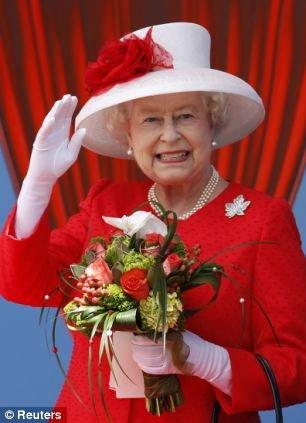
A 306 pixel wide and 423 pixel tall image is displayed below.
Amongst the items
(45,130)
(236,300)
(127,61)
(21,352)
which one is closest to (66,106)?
(45,130)

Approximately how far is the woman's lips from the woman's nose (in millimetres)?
38

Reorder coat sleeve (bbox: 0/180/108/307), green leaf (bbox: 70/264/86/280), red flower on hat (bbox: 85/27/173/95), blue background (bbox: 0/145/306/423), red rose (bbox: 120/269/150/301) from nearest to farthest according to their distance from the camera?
red rose (bbox: 120/269/150/301) → green leaf (bbox: 70/264/86/280) → coat sleeve (bbox: 0/180/108/307) → red flower on hat (bbox: 85/27/173/95) → blue background (bbox: 0/145/306/423)

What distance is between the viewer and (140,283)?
1.65m

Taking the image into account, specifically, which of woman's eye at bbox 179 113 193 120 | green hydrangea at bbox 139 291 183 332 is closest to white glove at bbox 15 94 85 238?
woman's eye at bbox 179 113 193 120

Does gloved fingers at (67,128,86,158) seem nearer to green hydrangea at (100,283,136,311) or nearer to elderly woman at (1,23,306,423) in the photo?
elderly woman at (1,23,306,423)

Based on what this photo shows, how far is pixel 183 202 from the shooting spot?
210 cm

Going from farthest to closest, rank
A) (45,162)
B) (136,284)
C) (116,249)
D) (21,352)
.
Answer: (21,352) < (45,162) < (116,249) < (136,284)

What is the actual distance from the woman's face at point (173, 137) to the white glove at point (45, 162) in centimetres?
19

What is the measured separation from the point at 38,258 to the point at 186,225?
366mm

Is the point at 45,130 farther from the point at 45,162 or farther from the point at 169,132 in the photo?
the point at 169,132

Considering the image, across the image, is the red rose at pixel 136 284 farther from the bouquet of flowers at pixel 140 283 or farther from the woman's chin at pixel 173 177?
the woman's chin at pixel 173 177

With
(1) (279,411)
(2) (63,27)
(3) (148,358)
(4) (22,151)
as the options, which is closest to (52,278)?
(3) (148,358)

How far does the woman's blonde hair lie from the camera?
2.05 meters

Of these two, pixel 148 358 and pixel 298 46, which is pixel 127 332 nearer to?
pixel 148 358
